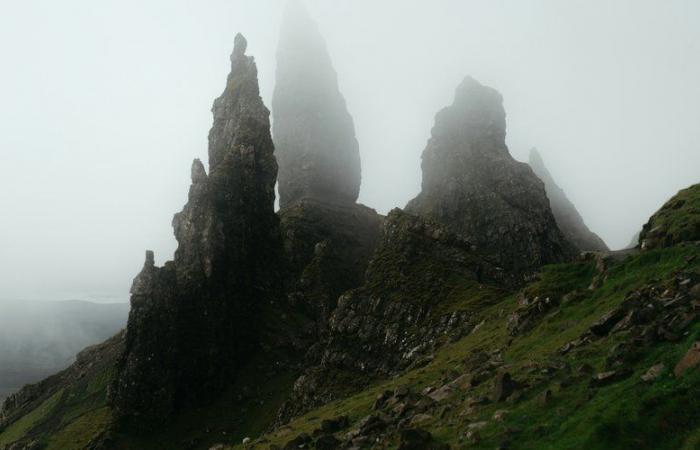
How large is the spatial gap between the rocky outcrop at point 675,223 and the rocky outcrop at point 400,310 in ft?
107

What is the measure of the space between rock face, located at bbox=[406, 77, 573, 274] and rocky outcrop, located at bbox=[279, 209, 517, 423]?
41437 mm

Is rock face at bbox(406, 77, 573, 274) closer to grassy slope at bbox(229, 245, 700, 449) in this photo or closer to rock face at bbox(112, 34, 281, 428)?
rock face at bbox(112, 34, 281, 428)

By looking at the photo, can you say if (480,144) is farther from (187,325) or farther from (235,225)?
(187,325)

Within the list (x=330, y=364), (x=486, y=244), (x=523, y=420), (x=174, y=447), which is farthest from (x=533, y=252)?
(x=523, y=420)

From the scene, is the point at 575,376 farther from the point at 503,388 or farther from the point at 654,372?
the point at 654,372

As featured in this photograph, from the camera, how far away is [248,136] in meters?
164

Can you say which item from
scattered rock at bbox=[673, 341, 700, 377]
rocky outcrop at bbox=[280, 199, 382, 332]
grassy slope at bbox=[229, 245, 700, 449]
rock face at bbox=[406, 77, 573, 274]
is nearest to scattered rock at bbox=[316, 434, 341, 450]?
grassy slope at bbox=[229, 245, 700, 449]

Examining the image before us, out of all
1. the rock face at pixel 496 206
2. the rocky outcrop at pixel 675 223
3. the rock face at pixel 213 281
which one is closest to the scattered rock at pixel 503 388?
the rocky outcrop at pixel 675 223

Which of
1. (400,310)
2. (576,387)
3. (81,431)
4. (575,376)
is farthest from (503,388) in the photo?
(81,431)

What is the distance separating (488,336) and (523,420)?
36313 mm

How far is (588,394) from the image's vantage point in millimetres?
27719

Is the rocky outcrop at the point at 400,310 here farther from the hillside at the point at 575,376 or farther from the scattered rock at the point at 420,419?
the scattered rock at the point at 420,419

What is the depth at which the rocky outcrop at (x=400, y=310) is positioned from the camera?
8875 centimetres

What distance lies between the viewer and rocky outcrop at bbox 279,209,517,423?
88.8 m
